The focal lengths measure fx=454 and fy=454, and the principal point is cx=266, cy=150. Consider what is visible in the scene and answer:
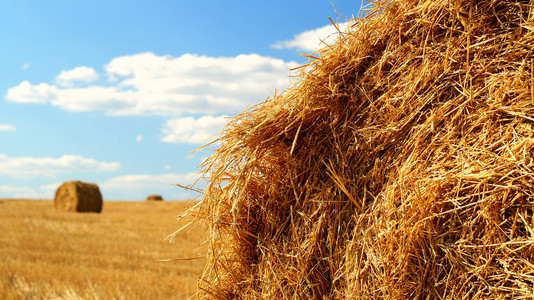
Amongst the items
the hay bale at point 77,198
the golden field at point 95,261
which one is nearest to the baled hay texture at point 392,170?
the golden field at point 95,261

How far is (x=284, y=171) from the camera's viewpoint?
104 inches

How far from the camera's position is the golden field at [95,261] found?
5785mm

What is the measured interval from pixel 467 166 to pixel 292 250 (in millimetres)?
987

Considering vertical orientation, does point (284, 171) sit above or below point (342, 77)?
below

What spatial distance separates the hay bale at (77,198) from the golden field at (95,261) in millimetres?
6215

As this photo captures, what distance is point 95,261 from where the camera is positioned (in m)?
8.12

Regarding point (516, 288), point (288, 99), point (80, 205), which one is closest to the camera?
point (516, 288)

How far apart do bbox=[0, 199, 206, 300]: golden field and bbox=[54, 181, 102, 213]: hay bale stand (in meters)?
6.21

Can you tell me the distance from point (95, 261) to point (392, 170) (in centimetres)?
717

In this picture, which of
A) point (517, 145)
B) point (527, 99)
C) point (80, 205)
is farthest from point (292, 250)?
point (80, 205)

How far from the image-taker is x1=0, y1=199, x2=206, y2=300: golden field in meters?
5.79

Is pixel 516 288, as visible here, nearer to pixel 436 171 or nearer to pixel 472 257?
pixel 472 257

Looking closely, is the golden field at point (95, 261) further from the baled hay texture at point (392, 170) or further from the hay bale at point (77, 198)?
the hay bale at point (77, 198)

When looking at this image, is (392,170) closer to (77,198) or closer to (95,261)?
(95,261)
